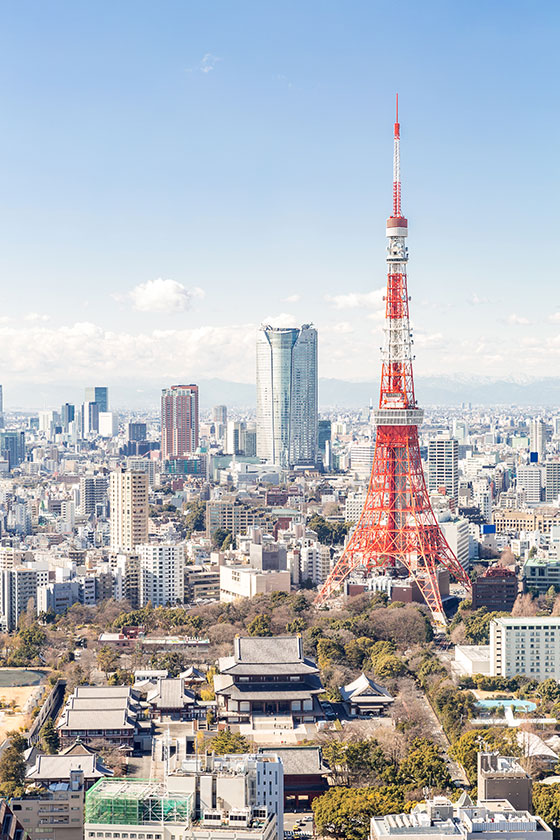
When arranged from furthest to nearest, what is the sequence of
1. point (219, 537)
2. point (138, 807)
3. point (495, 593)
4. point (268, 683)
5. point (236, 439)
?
1. point (236, 439)
2. point (219, 537)
3. point (495, 593)
4. point (268, 683)
5. point (138, 807)

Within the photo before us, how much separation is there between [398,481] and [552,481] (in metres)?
20.7

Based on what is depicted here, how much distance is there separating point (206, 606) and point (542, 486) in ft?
70.3

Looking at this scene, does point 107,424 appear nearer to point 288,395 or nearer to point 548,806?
point 288,395

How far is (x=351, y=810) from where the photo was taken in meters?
12.2

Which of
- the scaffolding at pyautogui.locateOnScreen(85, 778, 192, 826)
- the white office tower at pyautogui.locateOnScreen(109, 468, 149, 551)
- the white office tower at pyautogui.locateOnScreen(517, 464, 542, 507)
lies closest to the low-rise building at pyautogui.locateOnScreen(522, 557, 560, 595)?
the white office tower at pyautogui.locateOnScreen(109, 468, 149, 551)

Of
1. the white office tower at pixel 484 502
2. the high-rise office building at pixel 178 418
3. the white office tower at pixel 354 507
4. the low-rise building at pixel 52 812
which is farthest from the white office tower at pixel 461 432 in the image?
the low-rise building at pixel 52 812

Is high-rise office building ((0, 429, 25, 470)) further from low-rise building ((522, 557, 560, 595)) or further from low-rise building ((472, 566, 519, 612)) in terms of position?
low-rise building ((472, 566, 519, 612))

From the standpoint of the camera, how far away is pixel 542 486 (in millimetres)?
41719

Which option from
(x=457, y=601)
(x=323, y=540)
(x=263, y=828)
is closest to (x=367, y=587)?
(x=457, y=601)

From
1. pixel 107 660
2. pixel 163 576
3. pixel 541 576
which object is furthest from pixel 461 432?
pixel 107 660

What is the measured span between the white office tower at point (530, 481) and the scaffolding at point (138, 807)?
30.5 metres

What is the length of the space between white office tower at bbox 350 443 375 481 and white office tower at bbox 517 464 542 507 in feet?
17.1

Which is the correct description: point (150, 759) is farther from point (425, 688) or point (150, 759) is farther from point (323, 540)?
point (323, 540)

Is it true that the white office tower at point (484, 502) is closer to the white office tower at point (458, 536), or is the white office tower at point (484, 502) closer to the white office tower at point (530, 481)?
the white office tower at point (530, 481)
